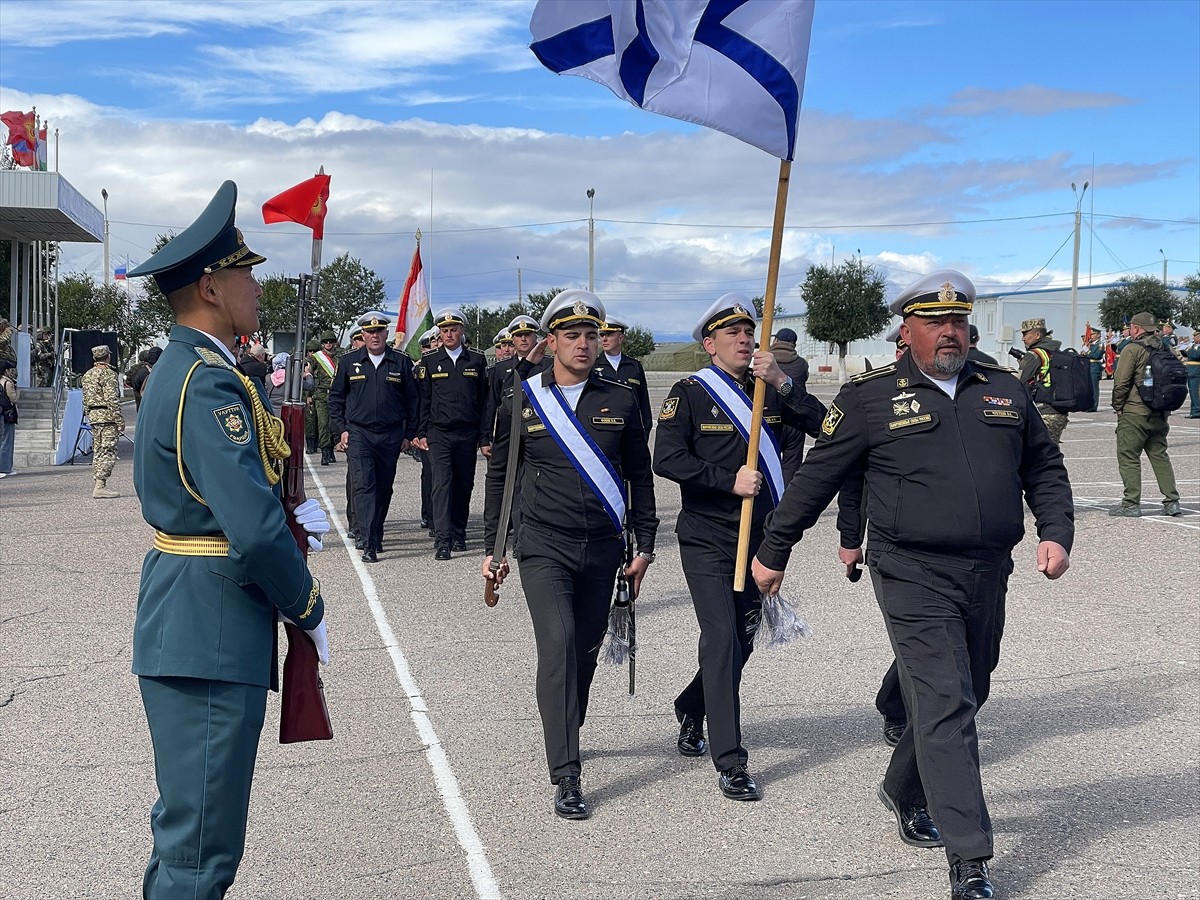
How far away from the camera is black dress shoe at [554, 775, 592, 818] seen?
5.17m

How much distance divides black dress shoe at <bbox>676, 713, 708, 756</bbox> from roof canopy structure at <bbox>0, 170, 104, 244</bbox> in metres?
30.2

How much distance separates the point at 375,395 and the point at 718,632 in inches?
283

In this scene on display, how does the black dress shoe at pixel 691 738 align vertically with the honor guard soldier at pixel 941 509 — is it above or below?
below

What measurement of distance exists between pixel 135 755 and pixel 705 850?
276 cm

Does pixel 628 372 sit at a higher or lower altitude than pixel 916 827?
higher

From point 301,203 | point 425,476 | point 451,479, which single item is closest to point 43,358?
point 425,476

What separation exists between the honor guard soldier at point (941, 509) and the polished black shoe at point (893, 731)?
117 centimetres

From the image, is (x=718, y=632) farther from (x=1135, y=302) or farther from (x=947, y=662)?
(x=1135, y=302)

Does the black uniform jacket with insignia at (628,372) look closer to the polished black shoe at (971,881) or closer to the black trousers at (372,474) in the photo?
the black trousers at (372,474)

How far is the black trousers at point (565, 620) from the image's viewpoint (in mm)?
5379

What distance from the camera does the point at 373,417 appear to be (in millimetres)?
12203

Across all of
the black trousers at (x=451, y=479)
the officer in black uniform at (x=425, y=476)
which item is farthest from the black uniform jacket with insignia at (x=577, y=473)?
the officer in black uniform at (x=425, y=476)

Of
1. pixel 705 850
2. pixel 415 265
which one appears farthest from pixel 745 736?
pixel 415 265

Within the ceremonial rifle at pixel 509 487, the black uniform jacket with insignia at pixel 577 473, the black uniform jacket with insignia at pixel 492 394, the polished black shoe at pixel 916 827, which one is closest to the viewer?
the polished black shoe at pixel 916 827
